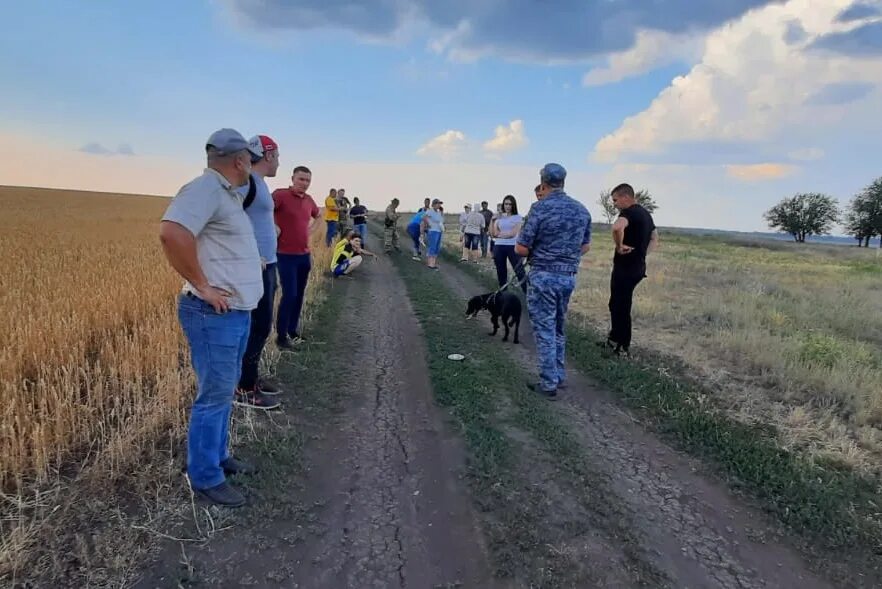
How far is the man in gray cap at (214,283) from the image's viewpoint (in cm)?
262

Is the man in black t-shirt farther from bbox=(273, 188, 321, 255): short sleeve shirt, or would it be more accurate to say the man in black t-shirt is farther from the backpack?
the backpack

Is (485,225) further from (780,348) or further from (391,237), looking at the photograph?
(780,348)

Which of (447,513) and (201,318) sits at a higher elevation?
(201,318)

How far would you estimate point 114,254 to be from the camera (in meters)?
10.8

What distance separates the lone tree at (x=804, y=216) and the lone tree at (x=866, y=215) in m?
3.78

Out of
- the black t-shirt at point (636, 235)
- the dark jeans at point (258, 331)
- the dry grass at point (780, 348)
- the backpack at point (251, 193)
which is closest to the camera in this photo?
the backpack at point (251, 193)

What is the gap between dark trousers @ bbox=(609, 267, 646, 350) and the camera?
6098 mm

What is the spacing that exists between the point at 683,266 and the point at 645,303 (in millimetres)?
9689

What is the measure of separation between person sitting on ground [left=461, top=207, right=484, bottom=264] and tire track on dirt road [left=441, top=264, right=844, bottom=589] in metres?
11.1

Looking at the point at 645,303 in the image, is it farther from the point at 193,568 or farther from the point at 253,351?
the point at 193,568

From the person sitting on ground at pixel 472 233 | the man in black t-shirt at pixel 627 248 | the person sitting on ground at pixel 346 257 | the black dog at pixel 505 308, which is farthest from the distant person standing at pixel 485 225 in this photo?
the man in black t-shirt at pixel 627 248

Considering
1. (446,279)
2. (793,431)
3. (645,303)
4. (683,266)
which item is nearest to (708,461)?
(793,431)

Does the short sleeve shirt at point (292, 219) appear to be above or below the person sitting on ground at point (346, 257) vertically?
above

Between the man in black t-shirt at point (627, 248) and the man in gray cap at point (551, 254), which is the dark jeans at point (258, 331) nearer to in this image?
the man in gray cap at point (551, 254)
